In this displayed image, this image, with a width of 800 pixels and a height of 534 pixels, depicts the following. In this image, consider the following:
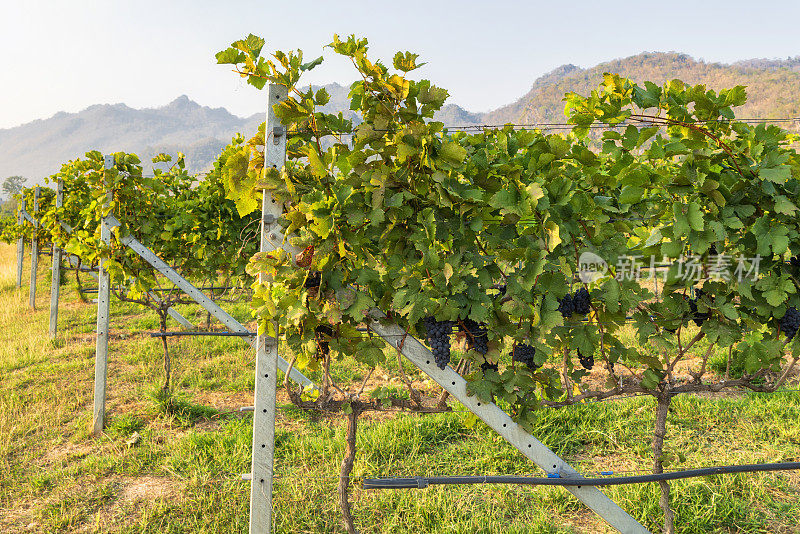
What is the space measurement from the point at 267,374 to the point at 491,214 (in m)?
1.19

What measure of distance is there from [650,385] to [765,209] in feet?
3.11

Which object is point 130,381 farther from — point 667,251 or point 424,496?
point 667,251

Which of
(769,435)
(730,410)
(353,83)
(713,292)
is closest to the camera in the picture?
(353,83)

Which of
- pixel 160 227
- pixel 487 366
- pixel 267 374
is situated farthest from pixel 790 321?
pixel 160 227

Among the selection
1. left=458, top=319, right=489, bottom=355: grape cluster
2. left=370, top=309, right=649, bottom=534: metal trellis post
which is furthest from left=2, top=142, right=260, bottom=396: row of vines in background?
left=458, top=319, right=489, bottom=355: grape cluster

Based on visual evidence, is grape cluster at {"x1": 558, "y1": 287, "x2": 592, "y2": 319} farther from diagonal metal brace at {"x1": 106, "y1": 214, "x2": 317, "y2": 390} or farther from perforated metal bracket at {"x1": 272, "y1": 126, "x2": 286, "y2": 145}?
diagonal metal brace at {"x1": 106, "y1": 214, "x2": 317, "y2": 390}

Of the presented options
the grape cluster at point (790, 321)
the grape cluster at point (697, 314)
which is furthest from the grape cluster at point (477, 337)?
the grape cluster at point (790, 321)

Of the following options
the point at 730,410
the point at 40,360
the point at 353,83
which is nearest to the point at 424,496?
the point at 353,83

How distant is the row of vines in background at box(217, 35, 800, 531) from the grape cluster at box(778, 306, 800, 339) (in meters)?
0.01

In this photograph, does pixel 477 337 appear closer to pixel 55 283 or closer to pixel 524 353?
pixel 524 353

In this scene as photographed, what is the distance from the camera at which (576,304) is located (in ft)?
7.32

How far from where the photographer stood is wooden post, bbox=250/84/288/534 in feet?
6.44

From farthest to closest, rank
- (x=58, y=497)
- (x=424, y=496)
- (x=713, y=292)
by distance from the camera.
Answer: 1. (x=58, y=497)
2. (x=424, y=496)
3. (x=713, y=292)

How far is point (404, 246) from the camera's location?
196 centimetres
